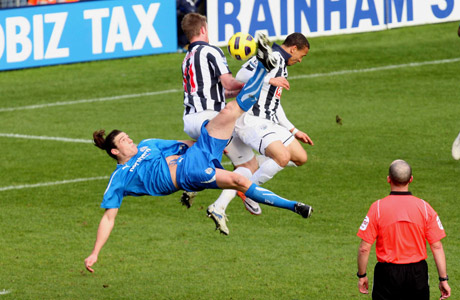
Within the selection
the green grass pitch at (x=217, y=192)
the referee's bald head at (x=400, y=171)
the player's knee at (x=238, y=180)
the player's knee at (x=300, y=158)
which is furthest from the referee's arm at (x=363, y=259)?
the player's knee at (x=300, y=158)

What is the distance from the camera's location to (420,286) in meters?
9.38

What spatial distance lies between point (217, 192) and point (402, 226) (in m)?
8.76

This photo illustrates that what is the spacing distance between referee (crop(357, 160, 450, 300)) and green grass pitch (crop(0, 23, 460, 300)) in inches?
129

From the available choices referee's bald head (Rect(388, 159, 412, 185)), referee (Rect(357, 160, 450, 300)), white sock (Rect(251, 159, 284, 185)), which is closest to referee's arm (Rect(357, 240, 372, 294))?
referee (Rect(357, 160, 450, 300))

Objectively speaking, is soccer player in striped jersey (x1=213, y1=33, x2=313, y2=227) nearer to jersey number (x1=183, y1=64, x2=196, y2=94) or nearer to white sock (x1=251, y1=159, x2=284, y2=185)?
white sock (x1=251, y1=159, x2=284, y2=185)

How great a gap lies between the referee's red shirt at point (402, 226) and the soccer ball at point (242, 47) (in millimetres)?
3318

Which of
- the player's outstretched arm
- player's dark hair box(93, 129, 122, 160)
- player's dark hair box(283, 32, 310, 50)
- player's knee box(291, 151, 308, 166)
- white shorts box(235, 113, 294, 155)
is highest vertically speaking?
player's dark hair box(283, 32, 310, 50)

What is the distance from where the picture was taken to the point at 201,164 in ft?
37.3

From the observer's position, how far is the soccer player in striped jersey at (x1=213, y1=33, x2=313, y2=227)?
12.9 m

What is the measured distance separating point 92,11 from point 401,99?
824 centimetres

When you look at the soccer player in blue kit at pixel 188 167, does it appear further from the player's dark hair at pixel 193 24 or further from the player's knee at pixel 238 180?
the player's dark hair at pixel 193 24

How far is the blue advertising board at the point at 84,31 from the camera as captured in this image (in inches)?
980

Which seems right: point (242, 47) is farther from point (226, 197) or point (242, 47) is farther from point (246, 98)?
point (226, 197)

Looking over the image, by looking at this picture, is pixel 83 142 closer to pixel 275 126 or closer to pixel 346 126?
pixel 346 126
